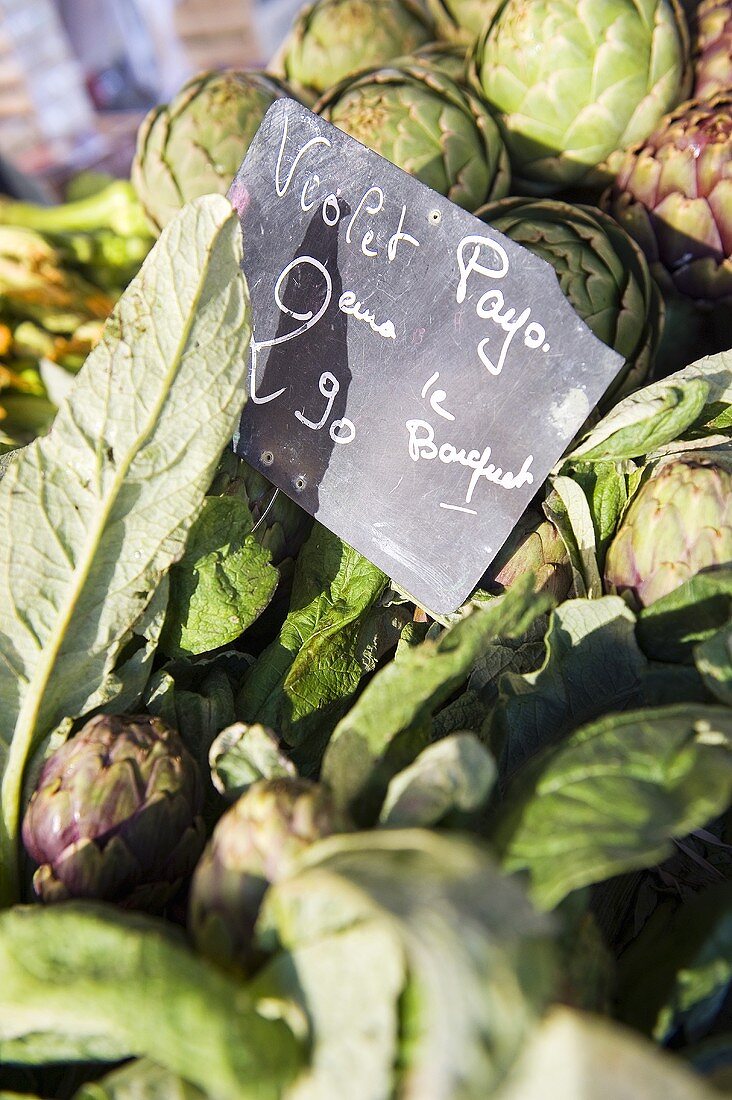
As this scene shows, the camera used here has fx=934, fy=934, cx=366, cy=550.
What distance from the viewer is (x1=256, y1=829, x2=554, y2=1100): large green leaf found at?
40 centimetres

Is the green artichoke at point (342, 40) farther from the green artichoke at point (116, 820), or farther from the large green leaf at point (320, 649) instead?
the green artichoke at point (116, 820)

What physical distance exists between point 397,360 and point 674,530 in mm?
281

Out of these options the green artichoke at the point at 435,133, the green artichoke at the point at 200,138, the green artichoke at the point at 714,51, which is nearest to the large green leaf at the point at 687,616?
the green artichoke at the point at 435,133

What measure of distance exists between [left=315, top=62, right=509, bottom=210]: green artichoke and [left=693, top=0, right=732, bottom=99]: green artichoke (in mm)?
278

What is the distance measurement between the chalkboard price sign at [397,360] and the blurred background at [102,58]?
2757 millimetres

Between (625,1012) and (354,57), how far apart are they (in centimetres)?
130

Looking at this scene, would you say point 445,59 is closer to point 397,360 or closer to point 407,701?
point 397,360

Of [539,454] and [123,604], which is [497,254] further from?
[123,604]

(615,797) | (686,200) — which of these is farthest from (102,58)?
(615,797)

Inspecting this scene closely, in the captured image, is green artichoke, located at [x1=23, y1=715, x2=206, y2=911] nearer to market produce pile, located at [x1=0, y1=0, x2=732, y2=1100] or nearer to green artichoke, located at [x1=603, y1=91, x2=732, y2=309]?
Result: market produce pile, located at [x1=0, y1=0, x2=732, y2=1100]

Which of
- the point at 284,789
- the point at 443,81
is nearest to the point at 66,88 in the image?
the point at 443,81

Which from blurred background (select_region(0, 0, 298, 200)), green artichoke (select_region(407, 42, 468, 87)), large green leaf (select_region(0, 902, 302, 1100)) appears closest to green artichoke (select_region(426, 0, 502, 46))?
green artichoke (select_region(407, 42, 468, 87))

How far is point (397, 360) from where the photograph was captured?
84cm

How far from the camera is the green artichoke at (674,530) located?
29.6 inches
